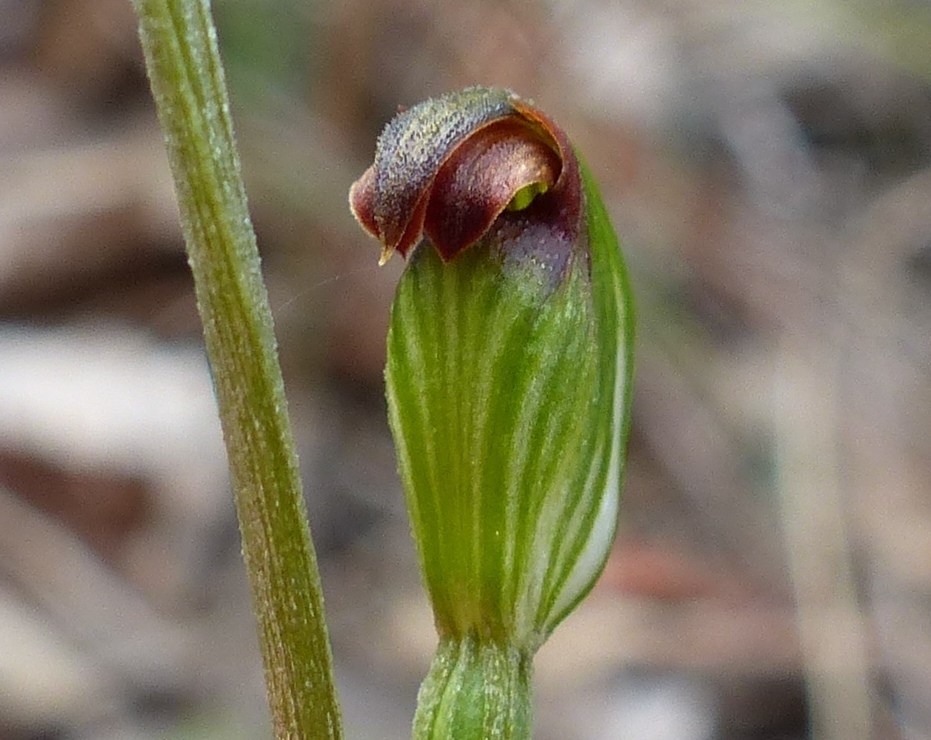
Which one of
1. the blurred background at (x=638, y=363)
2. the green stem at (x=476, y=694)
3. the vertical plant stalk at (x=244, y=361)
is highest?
the blurred background at (x=638, y=363)

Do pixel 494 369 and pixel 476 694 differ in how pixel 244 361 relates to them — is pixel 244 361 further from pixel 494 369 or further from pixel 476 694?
pixel 476 694

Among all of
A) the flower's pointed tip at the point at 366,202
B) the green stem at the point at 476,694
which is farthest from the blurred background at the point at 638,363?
the flower's pointed tip at the point at 366,202

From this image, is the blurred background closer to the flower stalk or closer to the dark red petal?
the flower stalk

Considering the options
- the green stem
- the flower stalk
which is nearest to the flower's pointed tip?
the flower stalk

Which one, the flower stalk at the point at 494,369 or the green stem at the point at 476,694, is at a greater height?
the flower stalk at the point at 494,369

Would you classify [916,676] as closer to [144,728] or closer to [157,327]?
[144,728]

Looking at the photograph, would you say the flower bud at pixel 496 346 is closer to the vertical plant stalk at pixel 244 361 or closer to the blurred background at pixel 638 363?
the vertical plant stalk at pixel 244 361
